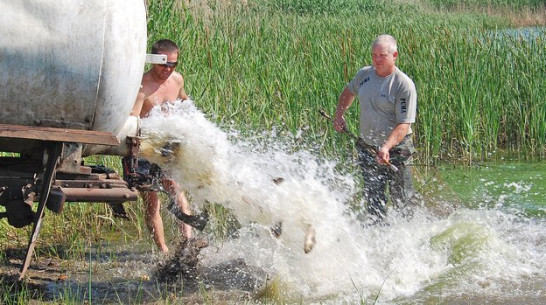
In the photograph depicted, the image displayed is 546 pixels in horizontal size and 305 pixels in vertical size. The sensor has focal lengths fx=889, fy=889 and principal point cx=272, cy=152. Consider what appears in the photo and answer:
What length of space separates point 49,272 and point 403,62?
16.4 ft

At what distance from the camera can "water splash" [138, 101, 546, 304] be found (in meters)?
5.53

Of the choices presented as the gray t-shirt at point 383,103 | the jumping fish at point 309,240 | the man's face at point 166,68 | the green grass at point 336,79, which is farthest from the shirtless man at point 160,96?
the gray t-shirt at point 383,103

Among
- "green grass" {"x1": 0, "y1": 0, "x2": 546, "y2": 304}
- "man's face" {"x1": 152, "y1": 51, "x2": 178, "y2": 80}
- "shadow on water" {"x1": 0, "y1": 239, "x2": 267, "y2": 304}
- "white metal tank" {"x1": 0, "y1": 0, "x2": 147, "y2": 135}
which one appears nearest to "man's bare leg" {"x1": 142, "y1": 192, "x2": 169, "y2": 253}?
"shadow on water" {"x1": 0, "y1": 239, "x2": 267, "y2": 304}

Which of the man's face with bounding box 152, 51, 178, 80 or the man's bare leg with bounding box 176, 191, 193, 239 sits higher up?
the man's face with bounding box 152, 51, 178, 80

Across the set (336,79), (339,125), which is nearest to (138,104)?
(339,125)

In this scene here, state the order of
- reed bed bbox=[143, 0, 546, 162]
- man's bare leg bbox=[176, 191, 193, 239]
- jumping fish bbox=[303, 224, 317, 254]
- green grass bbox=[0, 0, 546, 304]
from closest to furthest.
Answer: jumping fish bbox=[303, 224, 317, 254], man's bare leg bbox=[176, 191, 193, 239], green grass bbox=[0, 0, 546, 304], reed bed bbox=[143, 0, 546, 162]

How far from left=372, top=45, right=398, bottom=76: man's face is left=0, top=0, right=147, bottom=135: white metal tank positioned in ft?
7.56

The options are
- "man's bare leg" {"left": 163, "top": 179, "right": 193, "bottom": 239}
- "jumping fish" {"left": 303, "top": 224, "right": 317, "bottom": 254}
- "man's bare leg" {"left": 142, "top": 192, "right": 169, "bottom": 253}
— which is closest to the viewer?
"jumping fish" {"left": 303, "top": 224, "right": 317, "bottom": 254}

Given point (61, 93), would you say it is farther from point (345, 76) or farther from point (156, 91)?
point (345, 76)

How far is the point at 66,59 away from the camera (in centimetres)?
427

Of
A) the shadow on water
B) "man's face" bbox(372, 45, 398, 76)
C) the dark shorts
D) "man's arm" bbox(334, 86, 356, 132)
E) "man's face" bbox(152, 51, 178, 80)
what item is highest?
"man's face" bbox(372, 45, 398, 76)

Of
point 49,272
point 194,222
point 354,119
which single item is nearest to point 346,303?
point 194,222

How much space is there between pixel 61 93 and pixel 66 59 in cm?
17

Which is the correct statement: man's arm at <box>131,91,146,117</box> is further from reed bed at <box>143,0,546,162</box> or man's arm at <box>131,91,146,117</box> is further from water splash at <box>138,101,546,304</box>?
reed bed at <box>143,0,546,162</box>
